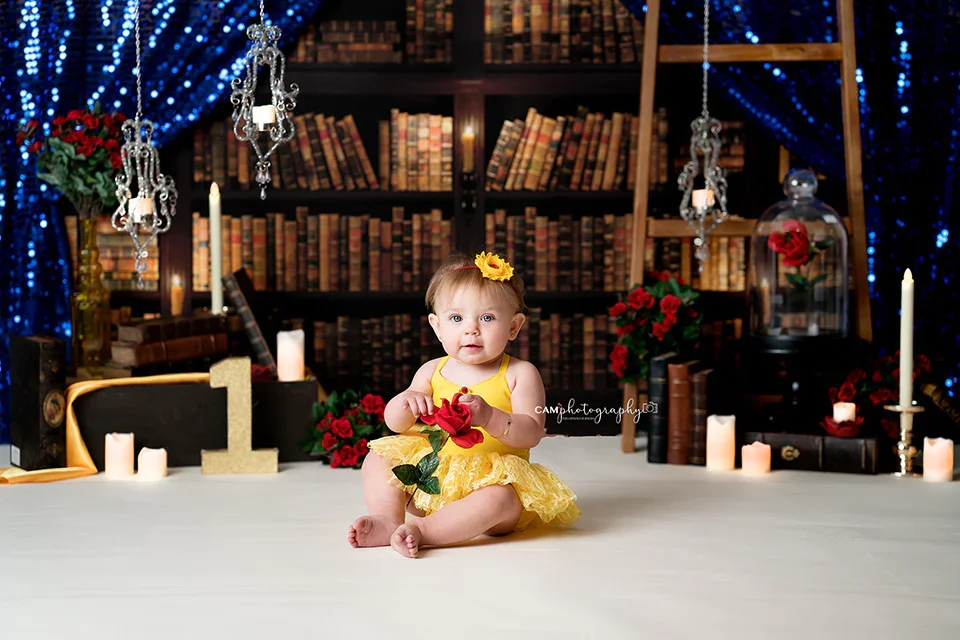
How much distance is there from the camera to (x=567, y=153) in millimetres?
4285

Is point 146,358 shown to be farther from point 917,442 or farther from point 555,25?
point 917,442

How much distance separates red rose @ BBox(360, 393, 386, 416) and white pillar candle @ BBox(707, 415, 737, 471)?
988 millimetres

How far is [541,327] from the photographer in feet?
14.2

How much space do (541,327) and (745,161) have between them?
1016mm

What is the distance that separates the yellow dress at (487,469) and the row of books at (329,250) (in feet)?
5.46

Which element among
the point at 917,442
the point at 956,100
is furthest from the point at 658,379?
the point at 956,100

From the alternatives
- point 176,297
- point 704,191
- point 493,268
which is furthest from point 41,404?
point 704,191

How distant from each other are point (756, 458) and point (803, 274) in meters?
0.76

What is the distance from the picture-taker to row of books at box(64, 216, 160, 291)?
421cm

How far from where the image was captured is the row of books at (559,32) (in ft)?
13.8

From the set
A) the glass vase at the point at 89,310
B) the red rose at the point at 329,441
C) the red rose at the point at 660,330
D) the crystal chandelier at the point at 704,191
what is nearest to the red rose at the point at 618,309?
the red rose at the point at 660,330

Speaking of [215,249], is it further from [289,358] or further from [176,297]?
[176,297]

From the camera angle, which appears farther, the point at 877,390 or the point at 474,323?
the point at 877,390

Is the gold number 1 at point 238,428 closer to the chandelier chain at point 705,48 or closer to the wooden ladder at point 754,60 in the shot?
the wooden ladder at point 754,60
